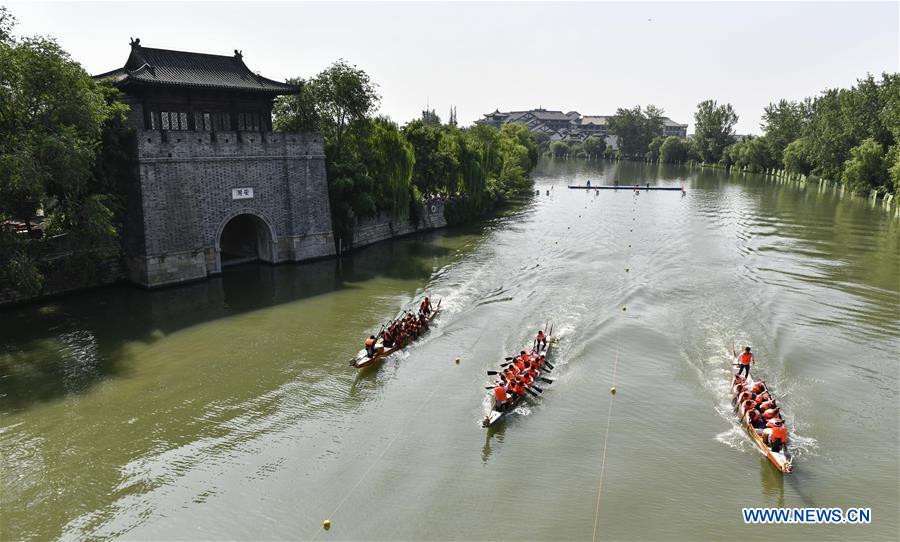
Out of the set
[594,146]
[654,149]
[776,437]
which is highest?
[594,146]

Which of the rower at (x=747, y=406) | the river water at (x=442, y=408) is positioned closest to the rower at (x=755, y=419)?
the rower at (x=747, y=406)

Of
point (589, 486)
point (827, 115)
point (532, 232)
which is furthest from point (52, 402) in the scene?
point (827, 115)

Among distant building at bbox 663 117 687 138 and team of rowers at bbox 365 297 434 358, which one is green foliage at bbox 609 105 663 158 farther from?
team of rowers at bbox 365 297 434 358

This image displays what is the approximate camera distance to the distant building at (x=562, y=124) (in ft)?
495

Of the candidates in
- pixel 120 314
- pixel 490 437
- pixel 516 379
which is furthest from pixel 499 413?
pixel 120 314

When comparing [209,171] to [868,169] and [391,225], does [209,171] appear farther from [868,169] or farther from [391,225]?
[868,169]

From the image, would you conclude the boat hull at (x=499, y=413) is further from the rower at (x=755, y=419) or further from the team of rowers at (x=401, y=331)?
the rower at (x=755, y=419)

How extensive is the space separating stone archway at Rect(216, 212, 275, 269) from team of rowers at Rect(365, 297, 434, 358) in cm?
1125

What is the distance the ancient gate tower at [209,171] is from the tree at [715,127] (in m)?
97.1

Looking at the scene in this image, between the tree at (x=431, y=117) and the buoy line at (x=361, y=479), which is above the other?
the tree at (x=431, y=117)

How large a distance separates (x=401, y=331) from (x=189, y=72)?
53.0ft

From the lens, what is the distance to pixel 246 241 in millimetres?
30469

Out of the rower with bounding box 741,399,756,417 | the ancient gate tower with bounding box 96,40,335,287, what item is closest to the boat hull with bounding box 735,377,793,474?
the rower with bounding box 741,399,756,417

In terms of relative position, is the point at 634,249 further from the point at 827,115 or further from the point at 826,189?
the point at 827,115
